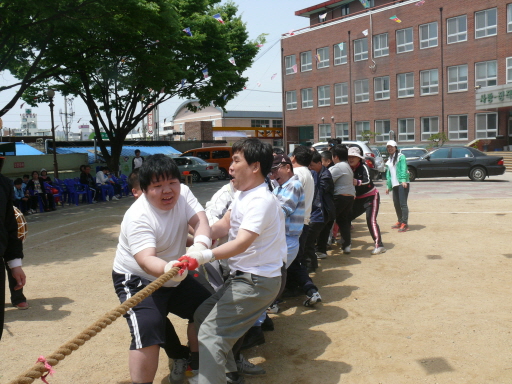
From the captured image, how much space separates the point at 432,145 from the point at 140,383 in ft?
121

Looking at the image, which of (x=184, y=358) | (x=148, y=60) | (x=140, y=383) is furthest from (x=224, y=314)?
(x=148, y=60)

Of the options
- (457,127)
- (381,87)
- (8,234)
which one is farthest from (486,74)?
(8,234)

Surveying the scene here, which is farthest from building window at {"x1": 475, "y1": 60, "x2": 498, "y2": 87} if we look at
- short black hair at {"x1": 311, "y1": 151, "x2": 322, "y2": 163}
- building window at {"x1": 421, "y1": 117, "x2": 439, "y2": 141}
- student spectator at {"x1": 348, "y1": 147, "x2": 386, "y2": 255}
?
short black hair at {"x1": 311, "y1": 151, "x2": 322, "y2": 163}

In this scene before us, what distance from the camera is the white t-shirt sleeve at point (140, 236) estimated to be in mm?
2973

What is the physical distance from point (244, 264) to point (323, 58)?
4489 centimetres

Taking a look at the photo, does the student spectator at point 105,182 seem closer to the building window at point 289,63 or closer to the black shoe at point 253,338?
the black shoe at point 253,338

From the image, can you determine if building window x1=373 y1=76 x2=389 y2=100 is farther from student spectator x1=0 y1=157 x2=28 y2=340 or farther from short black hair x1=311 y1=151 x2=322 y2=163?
student spectator x1=0 y1=157 x2=28 y2=340

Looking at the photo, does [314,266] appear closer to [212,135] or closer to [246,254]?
[246,254]

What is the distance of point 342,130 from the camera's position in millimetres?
45750

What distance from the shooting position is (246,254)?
322 centimetres

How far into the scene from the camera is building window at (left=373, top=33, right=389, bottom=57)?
41.9 meters

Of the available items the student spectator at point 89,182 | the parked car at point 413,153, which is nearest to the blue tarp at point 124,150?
the student spectator at point 89,182

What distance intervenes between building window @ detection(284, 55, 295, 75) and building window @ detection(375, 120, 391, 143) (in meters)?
10.1

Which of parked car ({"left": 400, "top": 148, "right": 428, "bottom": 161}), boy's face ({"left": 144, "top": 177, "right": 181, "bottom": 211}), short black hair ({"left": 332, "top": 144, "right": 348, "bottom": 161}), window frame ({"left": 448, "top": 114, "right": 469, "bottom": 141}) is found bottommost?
parked car ({"left": 400, "top": 148, "right": 428, "bottom": 161})
